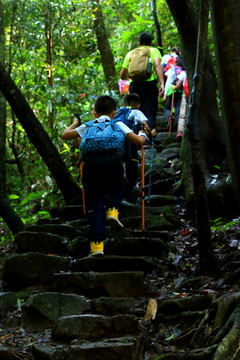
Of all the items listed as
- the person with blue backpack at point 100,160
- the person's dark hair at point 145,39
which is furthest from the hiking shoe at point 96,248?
the person's dark hair at point 145,39

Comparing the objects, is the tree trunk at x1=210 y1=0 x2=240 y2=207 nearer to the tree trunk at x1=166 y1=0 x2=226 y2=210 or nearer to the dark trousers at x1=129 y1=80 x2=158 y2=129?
the tree trunk at x1=166 y1=0 x2=226 y2=210

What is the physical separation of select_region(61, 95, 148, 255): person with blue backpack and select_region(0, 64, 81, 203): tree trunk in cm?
168

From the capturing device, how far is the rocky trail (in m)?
3.83

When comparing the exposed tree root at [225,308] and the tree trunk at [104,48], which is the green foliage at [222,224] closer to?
the exposed tree root at [225,308]

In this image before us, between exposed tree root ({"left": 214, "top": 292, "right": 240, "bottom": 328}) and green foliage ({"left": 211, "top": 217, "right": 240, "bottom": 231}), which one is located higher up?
green foliage ({"left": 211, "top": 217, "right": 240, "bottom": 231})

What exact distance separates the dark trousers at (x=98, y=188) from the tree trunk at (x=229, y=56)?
1.77 metres

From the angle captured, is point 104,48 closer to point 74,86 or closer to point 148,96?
point 74,86

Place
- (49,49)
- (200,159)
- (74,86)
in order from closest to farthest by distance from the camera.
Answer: (200,159) < (74,86) < (49,49)

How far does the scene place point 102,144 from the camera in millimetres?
5562

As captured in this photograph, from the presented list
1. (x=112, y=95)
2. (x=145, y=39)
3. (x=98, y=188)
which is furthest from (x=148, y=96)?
(x=98, y=188)

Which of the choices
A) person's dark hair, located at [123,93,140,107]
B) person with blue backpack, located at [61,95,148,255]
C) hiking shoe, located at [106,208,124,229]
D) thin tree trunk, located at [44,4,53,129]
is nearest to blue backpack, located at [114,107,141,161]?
person's dark hair, located at [123,93,140,107]

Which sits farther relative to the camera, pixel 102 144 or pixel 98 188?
pixel 98 188

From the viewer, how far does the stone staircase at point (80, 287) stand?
4.00 metres

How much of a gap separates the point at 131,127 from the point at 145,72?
80.4 inches
